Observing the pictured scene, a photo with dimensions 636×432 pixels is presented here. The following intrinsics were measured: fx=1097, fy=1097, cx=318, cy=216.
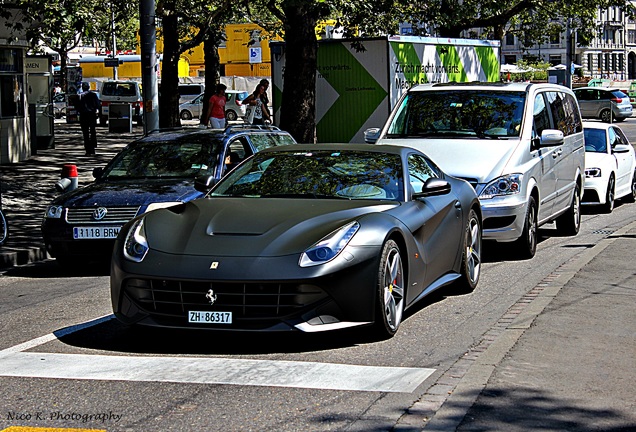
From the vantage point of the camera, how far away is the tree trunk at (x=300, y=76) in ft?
70.8

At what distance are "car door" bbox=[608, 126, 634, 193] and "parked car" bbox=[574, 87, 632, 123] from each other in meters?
38.1

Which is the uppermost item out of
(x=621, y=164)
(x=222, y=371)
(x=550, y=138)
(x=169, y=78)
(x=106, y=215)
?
(x=169, y=78)

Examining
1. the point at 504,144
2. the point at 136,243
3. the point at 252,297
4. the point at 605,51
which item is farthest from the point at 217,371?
the point at 605,51

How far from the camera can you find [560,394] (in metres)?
6.05

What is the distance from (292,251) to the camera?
7.27 m

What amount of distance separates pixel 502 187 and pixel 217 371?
6.22 metres

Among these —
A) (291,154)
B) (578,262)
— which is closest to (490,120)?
(578,262)

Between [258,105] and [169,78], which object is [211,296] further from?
[169,78]

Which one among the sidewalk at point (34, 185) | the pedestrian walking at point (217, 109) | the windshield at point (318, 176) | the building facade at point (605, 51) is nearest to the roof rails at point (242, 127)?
the sidewalk at point (34, 185)

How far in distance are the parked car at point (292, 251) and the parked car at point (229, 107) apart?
4690cm

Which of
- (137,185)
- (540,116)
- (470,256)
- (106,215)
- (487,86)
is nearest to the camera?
(470,256)

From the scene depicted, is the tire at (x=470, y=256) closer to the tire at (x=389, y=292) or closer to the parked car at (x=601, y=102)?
the tire at (x=389, y=292)

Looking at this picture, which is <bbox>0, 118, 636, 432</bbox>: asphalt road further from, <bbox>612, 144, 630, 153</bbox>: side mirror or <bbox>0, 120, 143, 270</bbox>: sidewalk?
<bbox>612, 144, 630, 153</bbox>: side mirror

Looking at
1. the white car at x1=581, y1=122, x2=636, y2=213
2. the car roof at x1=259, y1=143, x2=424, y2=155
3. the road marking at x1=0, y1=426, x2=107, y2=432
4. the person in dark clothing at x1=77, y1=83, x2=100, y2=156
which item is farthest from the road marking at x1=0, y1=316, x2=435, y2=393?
the person in dark clothing at x1=77, y1=83, x2=100, y2=156
